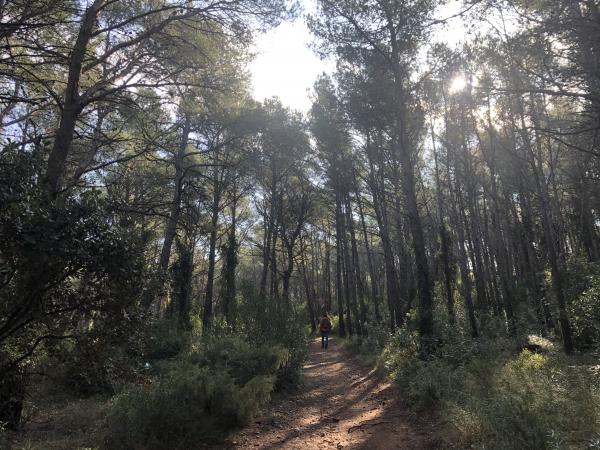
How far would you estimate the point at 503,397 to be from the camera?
14.8 feet

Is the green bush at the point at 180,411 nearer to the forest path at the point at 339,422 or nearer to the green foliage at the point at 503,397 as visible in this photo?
the forest path at the point at 339,422

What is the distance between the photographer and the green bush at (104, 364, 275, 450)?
470cm

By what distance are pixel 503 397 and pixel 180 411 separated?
13.3 ft

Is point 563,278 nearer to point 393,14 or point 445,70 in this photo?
point 445,70

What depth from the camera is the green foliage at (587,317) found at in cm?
875

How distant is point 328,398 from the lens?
27.9 ft

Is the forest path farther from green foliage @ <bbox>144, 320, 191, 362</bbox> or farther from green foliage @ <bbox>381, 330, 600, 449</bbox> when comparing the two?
green foliage @ <bbox>144, 320, 191, 362</bbox>

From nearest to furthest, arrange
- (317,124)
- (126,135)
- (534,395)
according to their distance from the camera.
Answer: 1. (534,395)
2. (126,135)
3. (317,124)

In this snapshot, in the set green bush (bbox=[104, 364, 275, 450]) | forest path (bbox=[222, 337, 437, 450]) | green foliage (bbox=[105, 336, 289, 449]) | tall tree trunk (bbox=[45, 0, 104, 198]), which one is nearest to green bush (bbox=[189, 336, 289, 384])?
green foliage (bbox=[105, 336, 289, 449])

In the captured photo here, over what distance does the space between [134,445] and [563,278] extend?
12778mm

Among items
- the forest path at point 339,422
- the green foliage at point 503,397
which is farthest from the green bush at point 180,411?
the green foliage at point 503,397

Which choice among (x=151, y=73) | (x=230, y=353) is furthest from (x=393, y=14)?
(x=230, y=353)

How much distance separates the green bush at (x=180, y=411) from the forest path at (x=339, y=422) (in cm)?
39

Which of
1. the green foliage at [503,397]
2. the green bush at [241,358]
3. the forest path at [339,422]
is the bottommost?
the forest path at [339,422]
